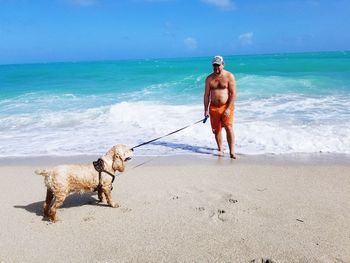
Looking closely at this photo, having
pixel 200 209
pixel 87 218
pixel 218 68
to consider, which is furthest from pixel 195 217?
pixel 218 68

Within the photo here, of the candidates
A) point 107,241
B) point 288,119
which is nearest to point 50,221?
point 107,241

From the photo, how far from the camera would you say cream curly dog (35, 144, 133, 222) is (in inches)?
167

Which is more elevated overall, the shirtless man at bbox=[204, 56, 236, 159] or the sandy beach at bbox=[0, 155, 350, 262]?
the shirtless man at bbox=[204, 56, 236, 159]

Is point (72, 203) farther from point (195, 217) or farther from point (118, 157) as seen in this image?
point (195, 217)

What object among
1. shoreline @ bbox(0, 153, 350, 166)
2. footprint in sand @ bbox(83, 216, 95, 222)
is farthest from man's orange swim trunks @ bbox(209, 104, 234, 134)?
footprint in sand @ bbox(83, 216, 95, 222)

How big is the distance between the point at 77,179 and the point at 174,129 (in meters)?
5.31

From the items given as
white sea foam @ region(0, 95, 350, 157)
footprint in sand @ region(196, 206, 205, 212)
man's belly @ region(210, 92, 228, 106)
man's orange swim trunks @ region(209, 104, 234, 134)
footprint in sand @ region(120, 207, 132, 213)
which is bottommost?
footprint in sand @ region(120, 207, 132, 213)

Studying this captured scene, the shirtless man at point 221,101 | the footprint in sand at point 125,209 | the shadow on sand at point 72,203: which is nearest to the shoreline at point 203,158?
the shirtless man at point 221,101

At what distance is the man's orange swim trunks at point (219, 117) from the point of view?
6.94 m

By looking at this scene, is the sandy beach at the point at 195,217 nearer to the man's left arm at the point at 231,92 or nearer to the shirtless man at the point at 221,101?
the shirtless man at the point at 221,101

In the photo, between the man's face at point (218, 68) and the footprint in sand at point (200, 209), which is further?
the man's face at point (218, 68)

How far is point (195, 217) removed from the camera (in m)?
4.33

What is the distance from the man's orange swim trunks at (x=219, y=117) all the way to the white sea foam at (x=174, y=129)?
0.60 m

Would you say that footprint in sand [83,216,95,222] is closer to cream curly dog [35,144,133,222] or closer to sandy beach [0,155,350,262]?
sandy beach [0,155,350,262]
